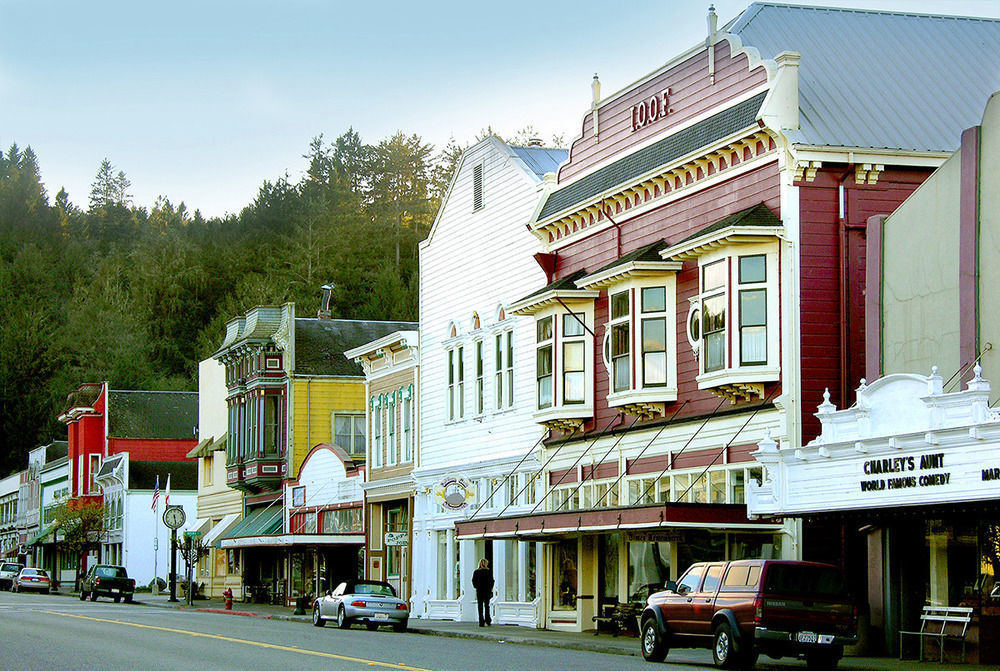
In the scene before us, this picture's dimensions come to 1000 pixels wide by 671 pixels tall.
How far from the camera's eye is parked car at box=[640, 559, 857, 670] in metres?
21.0

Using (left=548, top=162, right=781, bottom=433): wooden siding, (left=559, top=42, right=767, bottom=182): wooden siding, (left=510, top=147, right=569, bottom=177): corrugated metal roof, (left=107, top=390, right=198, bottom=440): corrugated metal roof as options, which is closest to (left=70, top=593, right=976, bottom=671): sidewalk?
(left=548, top=162, right=781, bottom=433): wooden siding

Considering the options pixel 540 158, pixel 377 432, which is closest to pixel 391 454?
pixel 377 432

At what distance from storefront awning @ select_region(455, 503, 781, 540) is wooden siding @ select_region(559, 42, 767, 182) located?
7.57m

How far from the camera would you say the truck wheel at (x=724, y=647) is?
21469 mm

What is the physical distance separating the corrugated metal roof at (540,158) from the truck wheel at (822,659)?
18585 mm

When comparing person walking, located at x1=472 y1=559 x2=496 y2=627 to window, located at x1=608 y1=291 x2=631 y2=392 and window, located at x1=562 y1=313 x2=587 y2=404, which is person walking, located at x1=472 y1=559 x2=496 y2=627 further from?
window, located at x1=608 y1=291 x2=631 y2=392

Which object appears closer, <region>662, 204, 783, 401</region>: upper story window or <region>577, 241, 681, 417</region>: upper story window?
<region>662, 204, 783, 401</region>: upper story window

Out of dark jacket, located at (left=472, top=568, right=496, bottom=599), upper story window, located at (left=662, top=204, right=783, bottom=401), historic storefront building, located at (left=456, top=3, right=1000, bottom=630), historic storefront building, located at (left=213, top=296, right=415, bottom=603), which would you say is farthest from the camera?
historic storefront building, located at (left=213, top=296, right=415, bottom=603)

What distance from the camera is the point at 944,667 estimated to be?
21.7 meters

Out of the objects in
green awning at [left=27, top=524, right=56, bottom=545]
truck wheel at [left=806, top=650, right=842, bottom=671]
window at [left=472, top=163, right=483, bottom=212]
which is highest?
window at [left=472, top=163, right=483, bottom=212]

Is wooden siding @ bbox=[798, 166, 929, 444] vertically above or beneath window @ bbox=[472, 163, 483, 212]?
beneath

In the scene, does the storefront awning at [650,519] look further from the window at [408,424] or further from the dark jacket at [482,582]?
the window at [408,424]

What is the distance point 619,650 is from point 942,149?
34.2ft

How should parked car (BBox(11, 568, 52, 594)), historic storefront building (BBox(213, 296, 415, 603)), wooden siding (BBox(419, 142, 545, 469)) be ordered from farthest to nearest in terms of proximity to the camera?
parked car (BBox(11, 568, 52, 594)) → historic storefront building (BBox(213, 296, 415, 603)) → wooden siding (BBox(419, 142, 545, 469))
